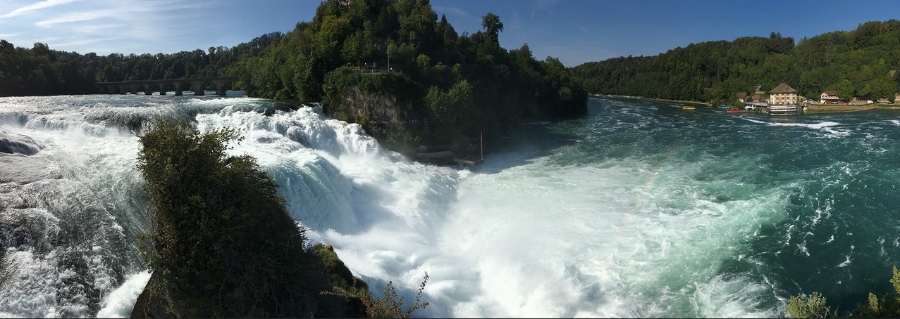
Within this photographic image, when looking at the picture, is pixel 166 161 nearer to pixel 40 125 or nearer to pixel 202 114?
pixel 40 125

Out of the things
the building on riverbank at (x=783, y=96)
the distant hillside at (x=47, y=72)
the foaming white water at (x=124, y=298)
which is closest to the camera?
the foaming white water at (x=124, y=298)

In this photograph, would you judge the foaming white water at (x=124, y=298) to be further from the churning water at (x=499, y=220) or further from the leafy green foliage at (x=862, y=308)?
the leafy green foliage at (x=862, y=308)

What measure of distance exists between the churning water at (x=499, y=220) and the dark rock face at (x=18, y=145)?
39mm

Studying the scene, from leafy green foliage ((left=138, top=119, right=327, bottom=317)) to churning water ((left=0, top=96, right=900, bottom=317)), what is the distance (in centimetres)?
151

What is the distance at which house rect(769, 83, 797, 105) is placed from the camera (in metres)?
63.2

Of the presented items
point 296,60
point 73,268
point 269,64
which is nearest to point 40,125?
point 73,268

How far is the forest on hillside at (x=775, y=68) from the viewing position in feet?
235

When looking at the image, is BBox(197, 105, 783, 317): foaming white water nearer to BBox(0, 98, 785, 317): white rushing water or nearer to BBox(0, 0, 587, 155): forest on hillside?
BBox(0, 98, 785, 317): white rushing water

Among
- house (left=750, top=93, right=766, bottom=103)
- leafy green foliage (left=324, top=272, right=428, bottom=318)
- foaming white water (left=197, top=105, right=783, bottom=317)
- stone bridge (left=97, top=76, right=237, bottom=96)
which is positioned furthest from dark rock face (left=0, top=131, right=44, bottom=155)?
house (left=750, top=93, right=766, bottom=103)

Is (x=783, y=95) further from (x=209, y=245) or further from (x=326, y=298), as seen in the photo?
(x=209, y=245)

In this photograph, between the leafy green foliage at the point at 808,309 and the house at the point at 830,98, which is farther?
the house at the point at 830,98

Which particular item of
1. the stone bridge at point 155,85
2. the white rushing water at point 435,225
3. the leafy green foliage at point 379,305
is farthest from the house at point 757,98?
the leafy green foliage at point 379,305

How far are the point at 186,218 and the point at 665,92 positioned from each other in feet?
315

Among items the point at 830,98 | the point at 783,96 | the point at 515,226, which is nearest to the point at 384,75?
the point at 515,226
